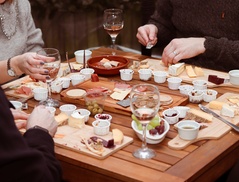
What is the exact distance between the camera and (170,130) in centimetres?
211

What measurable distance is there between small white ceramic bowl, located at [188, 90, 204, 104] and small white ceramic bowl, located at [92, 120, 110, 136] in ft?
1.58

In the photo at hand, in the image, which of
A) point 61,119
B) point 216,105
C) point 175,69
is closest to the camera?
point 61,119

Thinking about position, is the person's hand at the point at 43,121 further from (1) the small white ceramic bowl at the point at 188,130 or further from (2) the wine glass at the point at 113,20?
(2) the wine glass at the point at 113,20

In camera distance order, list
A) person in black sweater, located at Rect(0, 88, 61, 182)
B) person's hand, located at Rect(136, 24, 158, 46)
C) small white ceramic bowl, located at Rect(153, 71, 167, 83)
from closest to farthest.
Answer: person in black sweater, located at Rect(0, 88, 61, 182)
small white ceramic bowl, located at Rect(153, 71, 167, 83)
person's hand, located at Rect(136, 24, 158, 46)

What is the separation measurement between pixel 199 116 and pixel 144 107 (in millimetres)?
381

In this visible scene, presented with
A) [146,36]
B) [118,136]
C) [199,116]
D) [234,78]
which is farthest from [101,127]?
[146,36]

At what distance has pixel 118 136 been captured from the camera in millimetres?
2006

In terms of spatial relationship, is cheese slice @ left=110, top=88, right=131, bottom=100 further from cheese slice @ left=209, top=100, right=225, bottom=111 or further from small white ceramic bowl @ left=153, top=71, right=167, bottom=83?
cheese slice @ left=209, top=100, right=225, bottom=111

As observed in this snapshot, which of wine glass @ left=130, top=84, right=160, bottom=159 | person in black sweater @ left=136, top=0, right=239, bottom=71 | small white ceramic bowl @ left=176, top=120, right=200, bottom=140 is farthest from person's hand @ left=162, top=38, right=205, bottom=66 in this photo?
wine glass @ left=130, top=84, right=160, bottom=159

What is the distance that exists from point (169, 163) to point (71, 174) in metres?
0.39

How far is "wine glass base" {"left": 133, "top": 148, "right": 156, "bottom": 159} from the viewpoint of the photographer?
1.90 metres

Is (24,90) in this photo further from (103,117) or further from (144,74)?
(144,74)

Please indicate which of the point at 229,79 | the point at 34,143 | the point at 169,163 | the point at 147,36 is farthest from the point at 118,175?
the point at 147,36

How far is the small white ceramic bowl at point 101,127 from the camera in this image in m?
2.03
